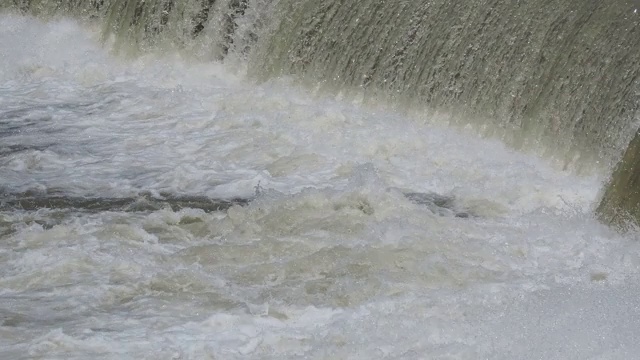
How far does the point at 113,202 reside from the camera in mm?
6594

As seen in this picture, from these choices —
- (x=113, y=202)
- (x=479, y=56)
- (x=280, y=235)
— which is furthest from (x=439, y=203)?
(x=113, y=202)

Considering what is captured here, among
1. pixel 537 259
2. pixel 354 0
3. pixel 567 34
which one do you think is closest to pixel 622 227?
pixel 537 259

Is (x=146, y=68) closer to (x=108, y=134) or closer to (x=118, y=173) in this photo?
(x=108, y=134)

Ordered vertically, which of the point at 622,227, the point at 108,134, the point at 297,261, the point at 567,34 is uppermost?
the point at 567,34

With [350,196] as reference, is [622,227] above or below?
above

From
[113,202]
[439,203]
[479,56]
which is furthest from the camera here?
[479,56]

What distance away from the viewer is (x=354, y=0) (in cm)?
898

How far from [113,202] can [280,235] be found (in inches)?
48.1

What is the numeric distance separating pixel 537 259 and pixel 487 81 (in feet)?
8.04

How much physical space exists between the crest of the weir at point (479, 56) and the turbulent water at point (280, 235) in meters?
0.20

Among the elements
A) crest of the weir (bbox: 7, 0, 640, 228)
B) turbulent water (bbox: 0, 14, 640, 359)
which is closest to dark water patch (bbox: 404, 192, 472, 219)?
turbulent water (bbox: 0, 14, 640, 359)

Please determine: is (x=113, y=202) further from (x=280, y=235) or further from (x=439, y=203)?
(x=439, y=203)

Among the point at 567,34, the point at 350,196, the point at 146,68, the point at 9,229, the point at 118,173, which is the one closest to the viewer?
the point at 9,229

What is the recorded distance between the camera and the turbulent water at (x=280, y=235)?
4.72m
